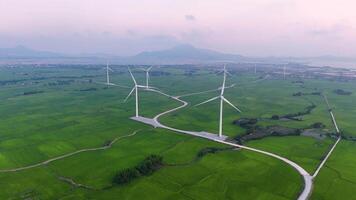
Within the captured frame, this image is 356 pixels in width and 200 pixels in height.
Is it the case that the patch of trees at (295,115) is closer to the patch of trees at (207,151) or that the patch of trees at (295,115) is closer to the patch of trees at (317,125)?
the patch of trees at (317,125)

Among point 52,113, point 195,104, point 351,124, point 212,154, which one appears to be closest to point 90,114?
point 52,113

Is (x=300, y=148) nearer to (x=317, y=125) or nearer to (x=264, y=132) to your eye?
(x=264, y=132)

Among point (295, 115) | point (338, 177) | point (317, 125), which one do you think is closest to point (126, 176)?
point (338, 177)

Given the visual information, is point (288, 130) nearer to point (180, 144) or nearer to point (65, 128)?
point (180, 144)

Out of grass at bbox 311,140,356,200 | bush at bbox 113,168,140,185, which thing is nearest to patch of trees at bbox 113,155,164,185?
bush at bbox 113,168,140,185

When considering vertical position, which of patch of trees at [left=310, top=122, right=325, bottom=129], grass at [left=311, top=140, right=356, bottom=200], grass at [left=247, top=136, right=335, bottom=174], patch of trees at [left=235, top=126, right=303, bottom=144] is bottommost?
grass at [left=311, top=140, right=356, bottom=200]

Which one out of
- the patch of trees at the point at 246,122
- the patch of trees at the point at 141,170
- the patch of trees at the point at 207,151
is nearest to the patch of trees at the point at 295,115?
the patch of trees at the point at 246,122

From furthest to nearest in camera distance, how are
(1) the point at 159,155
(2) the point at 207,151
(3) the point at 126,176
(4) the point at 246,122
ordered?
(4) the point at 246,122 < (2) the point at 207,151 < (1) the point at 159,155 < (3) the point at 126,176

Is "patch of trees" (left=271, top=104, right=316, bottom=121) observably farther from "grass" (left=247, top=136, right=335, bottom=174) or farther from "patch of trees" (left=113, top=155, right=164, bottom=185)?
"patch of trees" (left=113, top=155, right=164, bottom=185)

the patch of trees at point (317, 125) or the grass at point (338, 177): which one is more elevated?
the patch of trees at point (317, 125)
